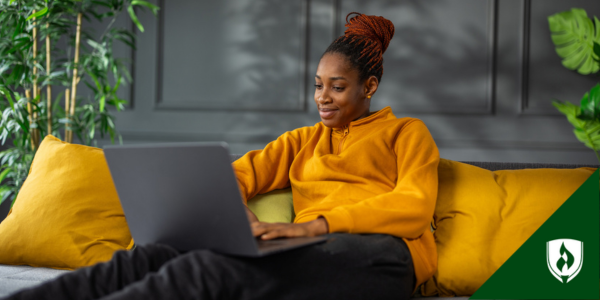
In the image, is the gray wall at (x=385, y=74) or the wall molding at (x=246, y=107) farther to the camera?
the wall molding at (x=246, y=107)

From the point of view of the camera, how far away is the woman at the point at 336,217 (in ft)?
3.05

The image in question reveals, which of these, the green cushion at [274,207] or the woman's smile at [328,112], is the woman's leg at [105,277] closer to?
the green cushion at [274,207]

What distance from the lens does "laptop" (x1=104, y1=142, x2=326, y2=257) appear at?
90 cm

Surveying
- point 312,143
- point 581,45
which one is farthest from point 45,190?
point 581,45

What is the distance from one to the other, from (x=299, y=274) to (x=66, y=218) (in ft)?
2.73

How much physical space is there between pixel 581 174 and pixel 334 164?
686 mm

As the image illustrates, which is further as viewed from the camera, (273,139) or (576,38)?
(273,139)

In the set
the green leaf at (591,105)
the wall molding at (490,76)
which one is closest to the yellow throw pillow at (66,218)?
the wall molding at (490,76)

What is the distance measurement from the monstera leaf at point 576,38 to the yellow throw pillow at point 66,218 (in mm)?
1870

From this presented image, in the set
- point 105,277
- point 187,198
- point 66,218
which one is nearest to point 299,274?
point 187,198

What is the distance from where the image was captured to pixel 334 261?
3.37 feet

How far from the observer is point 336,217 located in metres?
1.13

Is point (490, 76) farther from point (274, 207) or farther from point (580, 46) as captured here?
point (274, 207)

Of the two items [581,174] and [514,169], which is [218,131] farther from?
[581,174]
